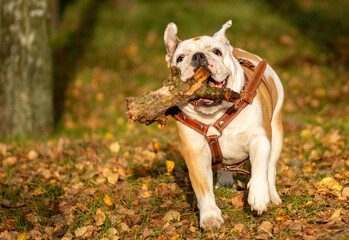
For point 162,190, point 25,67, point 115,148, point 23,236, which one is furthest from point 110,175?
point 25,67

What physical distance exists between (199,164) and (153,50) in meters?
9.91

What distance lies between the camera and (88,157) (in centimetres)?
589

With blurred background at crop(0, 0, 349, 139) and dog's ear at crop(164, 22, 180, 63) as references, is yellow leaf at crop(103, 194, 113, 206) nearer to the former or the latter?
dog's ear at crop(164, 22, 180, 63)

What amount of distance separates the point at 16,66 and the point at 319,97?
5.91 meters

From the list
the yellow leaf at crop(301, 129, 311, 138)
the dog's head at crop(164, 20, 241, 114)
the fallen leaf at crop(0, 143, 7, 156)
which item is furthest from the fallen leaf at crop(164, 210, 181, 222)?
the fallen leaf at crop(0, 143, 7, 156)

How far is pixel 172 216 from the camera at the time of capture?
3980 millimetres

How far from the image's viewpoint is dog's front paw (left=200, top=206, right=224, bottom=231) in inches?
141

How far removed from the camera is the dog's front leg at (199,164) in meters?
3.73

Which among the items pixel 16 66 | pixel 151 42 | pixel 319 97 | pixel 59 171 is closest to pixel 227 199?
pixel 59 171

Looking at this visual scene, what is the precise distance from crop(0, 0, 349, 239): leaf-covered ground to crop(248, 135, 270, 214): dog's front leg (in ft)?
A: 0.86

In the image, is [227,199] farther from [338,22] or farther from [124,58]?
[338,22]

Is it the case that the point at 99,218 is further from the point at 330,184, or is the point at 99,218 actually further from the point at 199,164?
the point at 330,184

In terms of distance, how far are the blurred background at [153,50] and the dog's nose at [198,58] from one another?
12.2ft

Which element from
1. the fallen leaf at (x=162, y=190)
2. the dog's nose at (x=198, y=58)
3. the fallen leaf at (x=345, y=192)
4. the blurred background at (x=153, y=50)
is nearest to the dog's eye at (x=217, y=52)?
the dog's nose at (x=198, y=58)
